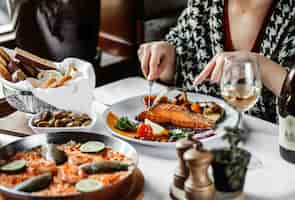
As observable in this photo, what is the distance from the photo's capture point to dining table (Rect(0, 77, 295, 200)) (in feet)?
4.09

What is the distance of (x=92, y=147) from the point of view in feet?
4.34

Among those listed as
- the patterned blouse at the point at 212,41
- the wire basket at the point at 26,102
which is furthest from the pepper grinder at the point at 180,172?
the patterned blouse at the point at 212,41

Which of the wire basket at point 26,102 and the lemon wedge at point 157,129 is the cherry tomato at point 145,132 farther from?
the wire basket at point 26,102

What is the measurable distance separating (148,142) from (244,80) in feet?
0.91

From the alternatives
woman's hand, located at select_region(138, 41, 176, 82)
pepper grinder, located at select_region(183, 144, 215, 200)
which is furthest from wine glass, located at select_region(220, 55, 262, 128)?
woman's hand, located at select_region(138, 41, 176, 82)

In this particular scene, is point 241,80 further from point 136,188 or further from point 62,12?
point 62,12

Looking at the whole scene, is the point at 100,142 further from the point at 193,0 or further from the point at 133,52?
the point at 133,52

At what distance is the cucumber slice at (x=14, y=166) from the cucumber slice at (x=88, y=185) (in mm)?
153

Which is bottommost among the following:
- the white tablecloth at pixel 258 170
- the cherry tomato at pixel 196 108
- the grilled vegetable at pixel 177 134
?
the white tablecloth at pixel 258 170

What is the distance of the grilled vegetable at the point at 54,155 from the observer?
4.12ft

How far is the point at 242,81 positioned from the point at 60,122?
0.49 m

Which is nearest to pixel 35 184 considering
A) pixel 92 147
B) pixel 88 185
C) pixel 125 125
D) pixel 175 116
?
pixel 88 185

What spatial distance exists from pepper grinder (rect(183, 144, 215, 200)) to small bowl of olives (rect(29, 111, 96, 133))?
1.62 feet

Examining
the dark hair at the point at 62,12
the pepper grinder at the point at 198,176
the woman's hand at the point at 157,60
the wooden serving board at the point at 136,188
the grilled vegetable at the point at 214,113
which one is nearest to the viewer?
the pepper grinder at the point at 198,176
